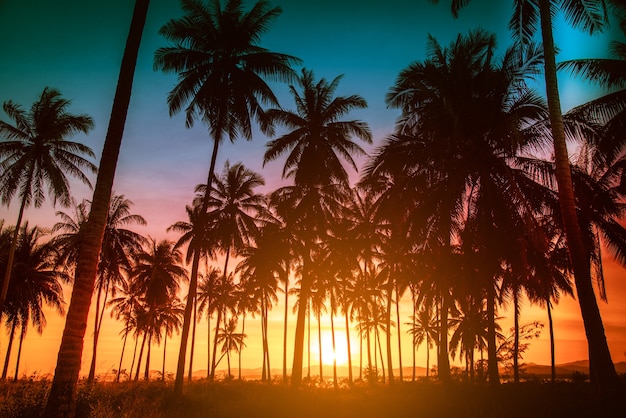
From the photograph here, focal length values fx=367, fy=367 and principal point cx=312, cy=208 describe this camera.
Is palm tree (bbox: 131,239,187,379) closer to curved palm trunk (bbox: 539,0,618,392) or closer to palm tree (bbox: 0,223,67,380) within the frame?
palm tree (bbox: 0,223,67,380)

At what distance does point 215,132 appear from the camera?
754 inches

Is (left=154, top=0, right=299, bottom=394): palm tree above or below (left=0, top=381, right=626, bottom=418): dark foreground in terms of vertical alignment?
above

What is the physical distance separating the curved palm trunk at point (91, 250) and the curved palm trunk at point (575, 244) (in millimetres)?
10497

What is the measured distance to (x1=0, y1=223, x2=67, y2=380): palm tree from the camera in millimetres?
29391

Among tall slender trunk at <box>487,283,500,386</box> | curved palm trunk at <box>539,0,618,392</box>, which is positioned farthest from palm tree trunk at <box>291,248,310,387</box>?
curved palm trunk at <box>539,0,618,392</box>

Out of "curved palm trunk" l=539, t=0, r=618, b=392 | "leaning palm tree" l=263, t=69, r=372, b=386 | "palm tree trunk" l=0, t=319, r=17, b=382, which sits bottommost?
"palm tree trunk" l=0, t=319, r=17, b=382

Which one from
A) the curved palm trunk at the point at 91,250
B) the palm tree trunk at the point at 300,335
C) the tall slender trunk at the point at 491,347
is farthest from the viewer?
the palm tree trunk at the point at 300,335

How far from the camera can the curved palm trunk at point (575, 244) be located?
319 inches

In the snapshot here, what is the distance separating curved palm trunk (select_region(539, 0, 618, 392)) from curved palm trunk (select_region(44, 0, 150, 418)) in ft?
34.4

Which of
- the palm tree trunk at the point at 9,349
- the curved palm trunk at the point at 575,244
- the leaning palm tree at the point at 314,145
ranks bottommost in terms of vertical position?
the palm tree trunk at the point at 9,349

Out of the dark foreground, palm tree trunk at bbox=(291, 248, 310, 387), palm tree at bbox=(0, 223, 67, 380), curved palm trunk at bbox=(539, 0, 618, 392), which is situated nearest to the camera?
curved palm trunk at bbox=(539, 0, 618, 392)

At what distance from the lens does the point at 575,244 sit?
891cm

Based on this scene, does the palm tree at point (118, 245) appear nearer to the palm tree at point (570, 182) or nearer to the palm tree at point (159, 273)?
the palm tree at point (159, 273)

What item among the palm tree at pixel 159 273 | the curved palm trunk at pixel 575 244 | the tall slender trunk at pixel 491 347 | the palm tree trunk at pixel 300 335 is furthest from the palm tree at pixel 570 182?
the palm tree at pixel 159 273
